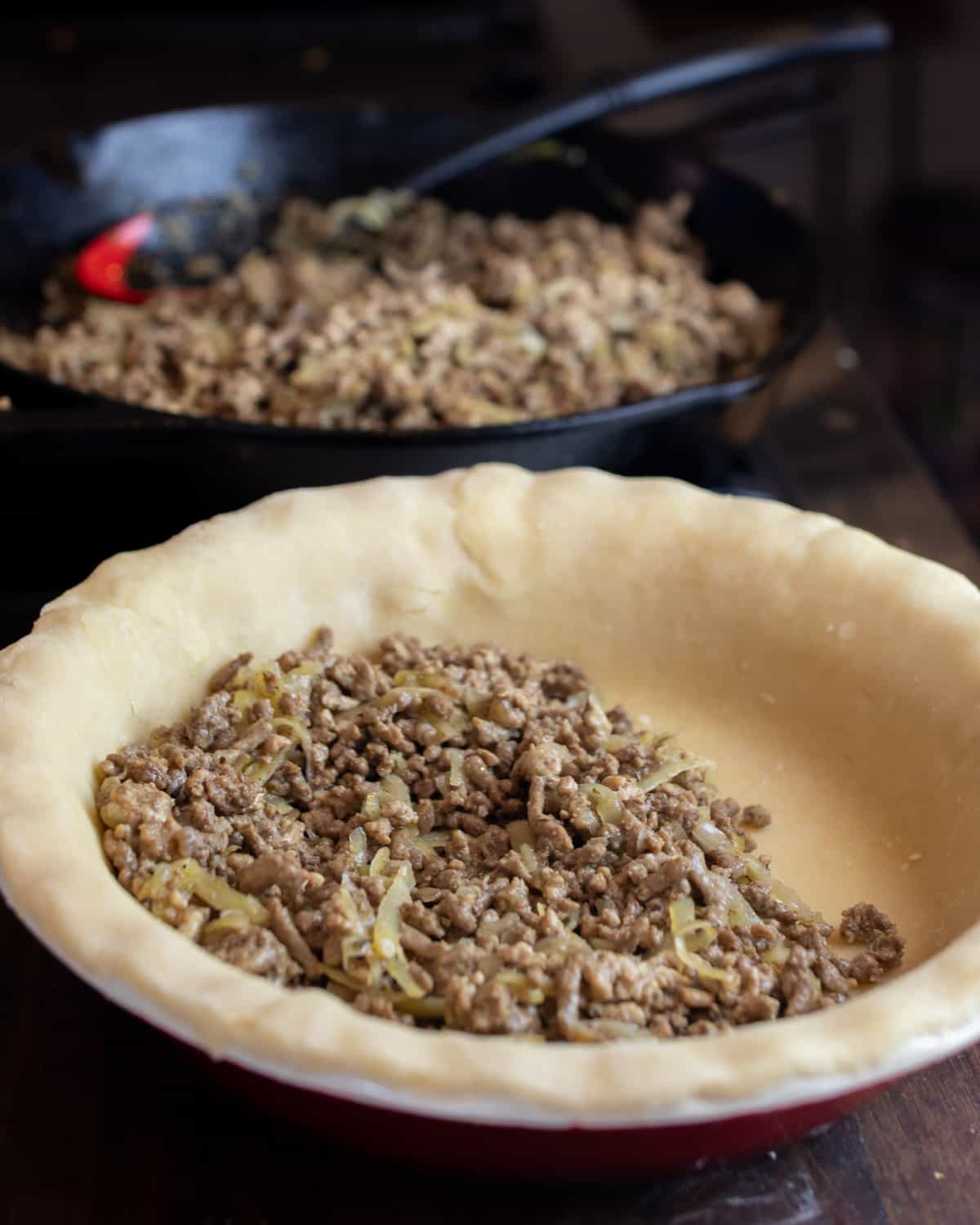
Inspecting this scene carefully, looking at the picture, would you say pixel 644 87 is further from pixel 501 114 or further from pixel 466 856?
pixel 466 856

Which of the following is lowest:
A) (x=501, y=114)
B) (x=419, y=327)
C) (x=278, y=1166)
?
(x=278, y=1166)

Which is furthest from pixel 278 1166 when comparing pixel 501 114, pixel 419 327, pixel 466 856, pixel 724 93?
pixel 724 93

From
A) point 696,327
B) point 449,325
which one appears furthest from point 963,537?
point 449,325

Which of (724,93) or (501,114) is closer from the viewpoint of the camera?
(501,114)

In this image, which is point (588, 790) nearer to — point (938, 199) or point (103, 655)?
point (103, 655)

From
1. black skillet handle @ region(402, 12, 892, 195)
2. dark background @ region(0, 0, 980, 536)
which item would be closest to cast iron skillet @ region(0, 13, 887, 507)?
black skillet handle @ region(402, 12, 892, 195)

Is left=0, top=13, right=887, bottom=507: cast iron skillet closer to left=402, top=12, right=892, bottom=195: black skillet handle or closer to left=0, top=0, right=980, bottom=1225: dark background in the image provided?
left=402, top=12, right=892, bottom=195: black skillet handle

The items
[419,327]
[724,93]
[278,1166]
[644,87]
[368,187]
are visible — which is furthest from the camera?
[724,93]

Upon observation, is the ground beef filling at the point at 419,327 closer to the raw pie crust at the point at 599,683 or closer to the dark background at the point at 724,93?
the raw pie crust at the point at 599,683
